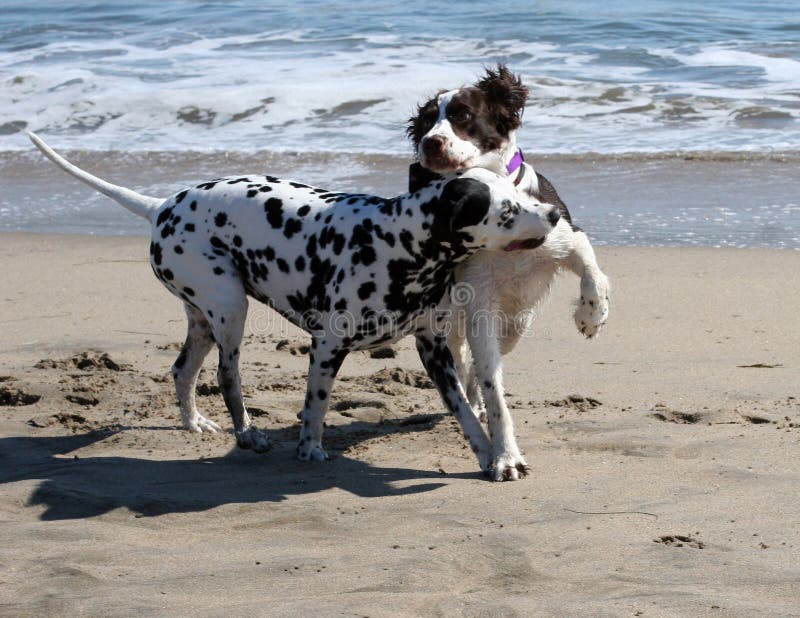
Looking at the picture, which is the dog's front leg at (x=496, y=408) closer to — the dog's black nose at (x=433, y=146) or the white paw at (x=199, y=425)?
the dog's black nose at (x=433, y=146)

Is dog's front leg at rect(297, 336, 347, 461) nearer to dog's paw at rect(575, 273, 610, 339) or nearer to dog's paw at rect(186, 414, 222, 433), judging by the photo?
dog's paw at rect(186, 414, 222, 433)

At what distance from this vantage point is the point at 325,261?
16.7 ft

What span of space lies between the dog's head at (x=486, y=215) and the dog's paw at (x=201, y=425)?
5.60 ft

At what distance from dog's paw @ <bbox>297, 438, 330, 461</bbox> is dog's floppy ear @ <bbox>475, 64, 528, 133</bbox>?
5.25ft

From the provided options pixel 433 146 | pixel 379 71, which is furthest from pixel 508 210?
pixel 379 71

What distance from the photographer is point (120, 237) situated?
381 inches


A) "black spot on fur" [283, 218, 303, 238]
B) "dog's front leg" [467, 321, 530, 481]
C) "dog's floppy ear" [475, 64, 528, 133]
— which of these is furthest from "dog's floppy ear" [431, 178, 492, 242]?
"black spot on fur" [283, 218, 303, 238]

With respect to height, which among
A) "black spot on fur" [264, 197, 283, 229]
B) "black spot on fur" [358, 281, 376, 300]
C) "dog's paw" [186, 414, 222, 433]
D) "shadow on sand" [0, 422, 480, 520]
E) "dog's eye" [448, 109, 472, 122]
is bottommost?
"dog's paw" [186, 414, 222, 433]

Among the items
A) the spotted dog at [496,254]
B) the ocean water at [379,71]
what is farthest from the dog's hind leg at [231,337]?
the ocean water at [379,71]

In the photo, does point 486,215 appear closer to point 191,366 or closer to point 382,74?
point 191,366

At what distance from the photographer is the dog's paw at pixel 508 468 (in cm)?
491

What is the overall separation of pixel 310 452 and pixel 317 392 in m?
0.28

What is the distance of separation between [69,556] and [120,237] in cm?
596

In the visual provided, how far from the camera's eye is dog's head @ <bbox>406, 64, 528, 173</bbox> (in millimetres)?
4812
